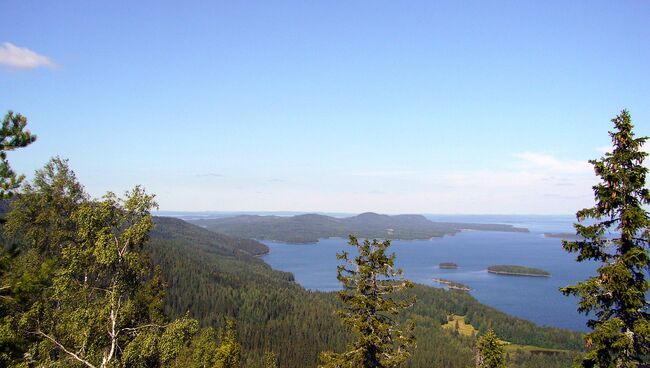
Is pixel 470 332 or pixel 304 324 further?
pixel 470 332

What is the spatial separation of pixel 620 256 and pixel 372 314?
11.0 metres

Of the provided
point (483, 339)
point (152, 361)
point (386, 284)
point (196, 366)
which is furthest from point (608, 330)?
point (196, 366)

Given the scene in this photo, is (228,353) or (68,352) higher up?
(68,352)

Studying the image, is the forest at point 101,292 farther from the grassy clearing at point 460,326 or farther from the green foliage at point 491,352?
the grassy clearing at point 460,326

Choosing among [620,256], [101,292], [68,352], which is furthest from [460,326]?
[68,352]

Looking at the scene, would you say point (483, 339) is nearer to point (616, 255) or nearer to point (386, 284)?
point (386, 284)

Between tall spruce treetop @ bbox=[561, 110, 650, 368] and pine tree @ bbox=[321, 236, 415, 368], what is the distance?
775cm

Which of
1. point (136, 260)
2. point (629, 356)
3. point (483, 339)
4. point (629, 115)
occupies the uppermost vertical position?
point (629, 115)

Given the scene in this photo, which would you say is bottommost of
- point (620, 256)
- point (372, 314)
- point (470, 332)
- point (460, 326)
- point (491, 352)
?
point (470, 332)

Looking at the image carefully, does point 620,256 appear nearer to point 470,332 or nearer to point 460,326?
point 470,332

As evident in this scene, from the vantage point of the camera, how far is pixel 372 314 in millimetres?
20562

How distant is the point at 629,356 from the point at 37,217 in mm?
29195

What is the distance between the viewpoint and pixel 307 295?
194875 millimetres

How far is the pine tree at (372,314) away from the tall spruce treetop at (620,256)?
775cm
